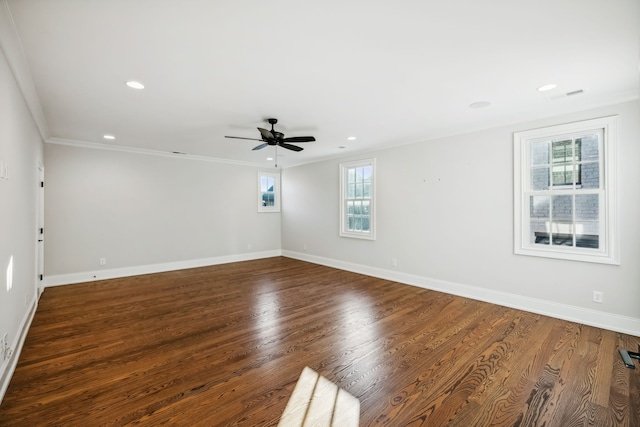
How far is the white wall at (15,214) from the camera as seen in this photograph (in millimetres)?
2164

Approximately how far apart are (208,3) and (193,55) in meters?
0.67

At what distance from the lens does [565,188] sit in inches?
139

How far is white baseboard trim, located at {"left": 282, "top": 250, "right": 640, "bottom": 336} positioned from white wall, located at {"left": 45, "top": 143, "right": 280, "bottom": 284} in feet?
11.6

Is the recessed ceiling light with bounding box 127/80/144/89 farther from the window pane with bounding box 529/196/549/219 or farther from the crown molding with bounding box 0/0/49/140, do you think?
the window pane with bounding box 529/196/549/219

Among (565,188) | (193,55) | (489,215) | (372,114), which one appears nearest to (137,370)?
(193,55)

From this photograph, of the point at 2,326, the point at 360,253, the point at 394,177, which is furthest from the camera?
the point at 360,253

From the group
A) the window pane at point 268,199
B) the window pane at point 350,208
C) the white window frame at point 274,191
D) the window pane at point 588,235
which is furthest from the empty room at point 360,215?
the window pane at point 268,199

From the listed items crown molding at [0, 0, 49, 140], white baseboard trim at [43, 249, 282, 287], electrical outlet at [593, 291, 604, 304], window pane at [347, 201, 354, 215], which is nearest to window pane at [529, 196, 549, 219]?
electrical outlet at [593, 291, 604, 304]

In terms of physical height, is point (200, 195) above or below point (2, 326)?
above

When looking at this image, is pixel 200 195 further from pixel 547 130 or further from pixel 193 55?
pixel 547 130

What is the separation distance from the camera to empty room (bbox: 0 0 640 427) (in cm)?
192

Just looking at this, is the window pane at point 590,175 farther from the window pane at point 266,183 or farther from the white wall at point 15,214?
the window pane at point 266,183

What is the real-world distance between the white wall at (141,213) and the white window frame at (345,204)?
2512 millimetres

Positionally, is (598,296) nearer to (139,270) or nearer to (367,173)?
(367,173)
